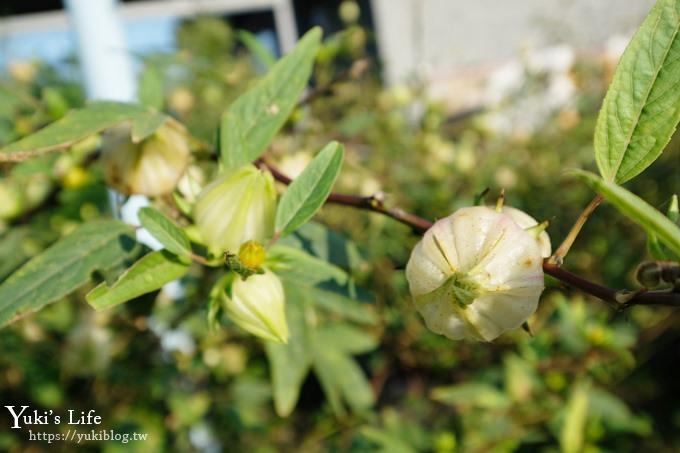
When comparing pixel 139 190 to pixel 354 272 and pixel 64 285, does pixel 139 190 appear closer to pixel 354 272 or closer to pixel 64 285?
pixel 64 285

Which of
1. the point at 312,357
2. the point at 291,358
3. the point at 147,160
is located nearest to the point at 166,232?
the point at 147,160

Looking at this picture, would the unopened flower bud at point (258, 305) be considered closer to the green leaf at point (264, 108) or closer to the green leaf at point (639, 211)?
the green leaf at point (264, 108)

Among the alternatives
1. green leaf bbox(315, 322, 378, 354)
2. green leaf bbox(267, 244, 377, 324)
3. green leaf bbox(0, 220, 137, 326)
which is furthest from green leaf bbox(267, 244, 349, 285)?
green leaf bbox(315, 322, 378, 354)

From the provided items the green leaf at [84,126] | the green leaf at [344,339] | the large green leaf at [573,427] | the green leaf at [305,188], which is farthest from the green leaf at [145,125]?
the large green leaf at [573,427]

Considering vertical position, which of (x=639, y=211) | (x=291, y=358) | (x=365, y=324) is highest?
(x=639, y=211)

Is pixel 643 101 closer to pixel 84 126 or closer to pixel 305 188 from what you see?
pixel 305 188

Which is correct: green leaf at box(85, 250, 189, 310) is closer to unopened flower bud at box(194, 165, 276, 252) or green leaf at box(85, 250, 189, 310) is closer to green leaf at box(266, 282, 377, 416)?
unopened flower bud at box(194, 165, 276, 252)

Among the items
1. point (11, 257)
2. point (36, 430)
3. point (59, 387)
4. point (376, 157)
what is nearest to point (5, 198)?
point (11, 257)
